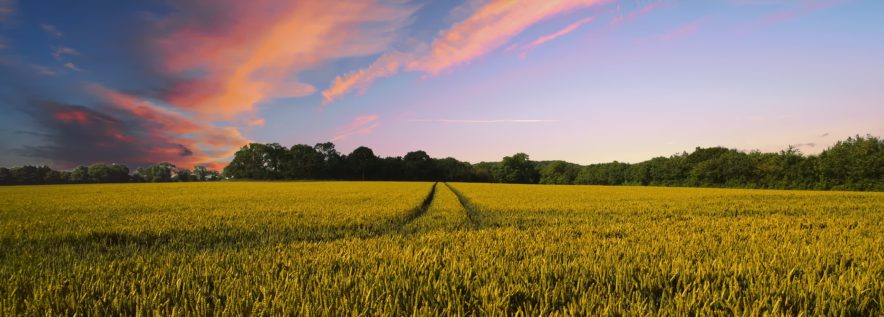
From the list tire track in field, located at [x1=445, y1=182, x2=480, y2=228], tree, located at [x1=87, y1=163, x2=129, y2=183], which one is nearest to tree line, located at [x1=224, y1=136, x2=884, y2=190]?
tree, located at [x1=87, y1=163, x2=129, y2=183]

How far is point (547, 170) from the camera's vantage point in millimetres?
147125

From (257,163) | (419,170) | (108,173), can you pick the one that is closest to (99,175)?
(108,173)

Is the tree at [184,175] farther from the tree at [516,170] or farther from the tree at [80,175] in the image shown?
the tree at [516,170]

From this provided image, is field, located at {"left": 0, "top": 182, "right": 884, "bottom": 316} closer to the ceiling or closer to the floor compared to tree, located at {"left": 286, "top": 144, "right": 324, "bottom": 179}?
closer to the floor

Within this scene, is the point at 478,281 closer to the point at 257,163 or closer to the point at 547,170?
the point at 257,163

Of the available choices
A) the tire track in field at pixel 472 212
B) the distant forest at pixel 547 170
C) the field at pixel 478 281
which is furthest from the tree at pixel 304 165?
the field at pixel 478 281

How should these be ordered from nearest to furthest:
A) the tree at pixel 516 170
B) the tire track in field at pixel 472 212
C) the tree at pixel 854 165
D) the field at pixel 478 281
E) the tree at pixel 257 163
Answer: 1. the field at pixel 478 281
2. the tire track in field at pixel 472 212
3. the tree at pixel 854 165
4. the tree at pixel 257 163
5. the tree at pixel 516 170

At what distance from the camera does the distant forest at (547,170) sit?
6668cm

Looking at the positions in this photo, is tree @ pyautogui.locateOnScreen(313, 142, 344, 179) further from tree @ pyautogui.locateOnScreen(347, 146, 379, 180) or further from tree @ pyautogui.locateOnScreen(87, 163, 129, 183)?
tree @ pyautogui.locateOnScreen(87, 163, 129, 183)

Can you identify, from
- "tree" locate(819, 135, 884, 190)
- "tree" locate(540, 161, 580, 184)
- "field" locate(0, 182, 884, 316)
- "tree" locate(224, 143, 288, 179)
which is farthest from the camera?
"tree" locate(540, 161, 580, 184)

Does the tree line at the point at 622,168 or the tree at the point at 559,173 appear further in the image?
the tree at the point at 559,173

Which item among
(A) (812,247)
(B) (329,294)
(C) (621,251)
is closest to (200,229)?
(B) (329,294)

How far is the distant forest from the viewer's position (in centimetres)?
6668

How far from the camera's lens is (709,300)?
3.11 meters
